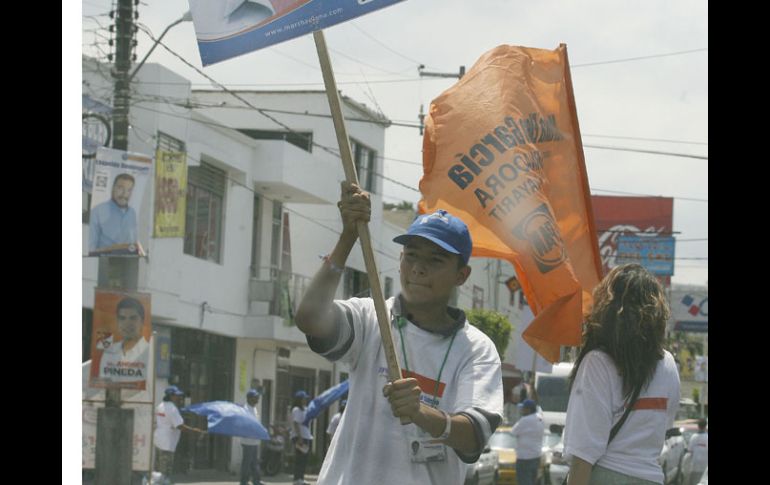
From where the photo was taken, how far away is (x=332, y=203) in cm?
3838

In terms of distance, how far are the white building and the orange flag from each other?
697 inches

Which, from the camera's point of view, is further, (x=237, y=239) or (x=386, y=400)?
(x=237, y=239)

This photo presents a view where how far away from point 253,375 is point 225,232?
4.50 meters

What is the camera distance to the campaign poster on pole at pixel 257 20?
14.9 ft

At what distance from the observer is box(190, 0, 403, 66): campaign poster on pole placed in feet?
14.9

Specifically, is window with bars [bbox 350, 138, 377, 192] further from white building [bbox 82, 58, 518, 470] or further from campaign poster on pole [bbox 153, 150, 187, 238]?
campaign poster on pole [bbox 153, 150, 187, 238]

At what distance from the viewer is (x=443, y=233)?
15.3 feet

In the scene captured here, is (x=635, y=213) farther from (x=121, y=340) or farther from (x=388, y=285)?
(x=121, y=340)

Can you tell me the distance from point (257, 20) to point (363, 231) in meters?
0.87

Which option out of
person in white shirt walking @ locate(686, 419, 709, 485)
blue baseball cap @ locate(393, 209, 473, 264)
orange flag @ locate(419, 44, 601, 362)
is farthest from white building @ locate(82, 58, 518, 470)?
blue baseball cap @ locate(393, 209, 473, 264)

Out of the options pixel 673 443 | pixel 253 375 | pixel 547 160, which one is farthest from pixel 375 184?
pixel 547 160

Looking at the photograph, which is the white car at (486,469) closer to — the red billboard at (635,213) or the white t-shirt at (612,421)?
the white t-shirt at (612,421)

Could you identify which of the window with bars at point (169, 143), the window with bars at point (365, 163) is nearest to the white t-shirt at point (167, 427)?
the window with bars at point (169, 143)

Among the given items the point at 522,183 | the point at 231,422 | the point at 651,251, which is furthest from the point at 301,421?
the point at 522,183
